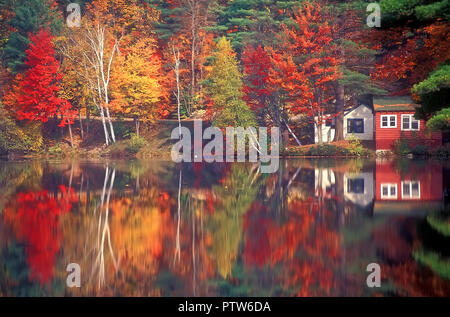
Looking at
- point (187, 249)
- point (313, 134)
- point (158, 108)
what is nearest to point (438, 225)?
point (187, 249)

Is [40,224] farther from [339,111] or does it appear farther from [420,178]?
[339,111]

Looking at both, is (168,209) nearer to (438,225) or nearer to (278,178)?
(438,225)

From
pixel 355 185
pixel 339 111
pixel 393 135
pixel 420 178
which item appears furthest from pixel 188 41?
pixel 355 185

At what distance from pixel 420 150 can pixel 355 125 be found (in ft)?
28.3

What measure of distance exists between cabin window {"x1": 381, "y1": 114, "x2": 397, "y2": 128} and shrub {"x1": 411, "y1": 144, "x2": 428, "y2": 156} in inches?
124

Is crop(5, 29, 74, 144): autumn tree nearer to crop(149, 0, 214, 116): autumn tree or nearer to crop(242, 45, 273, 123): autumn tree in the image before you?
crop(149, 0, 214, 116): autumn tree

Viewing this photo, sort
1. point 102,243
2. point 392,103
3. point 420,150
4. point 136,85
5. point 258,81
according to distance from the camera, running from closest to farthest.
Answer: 1. point 102,243
2. point 420,150
3. point 392,103
4. point 258,81
5. point 136,85

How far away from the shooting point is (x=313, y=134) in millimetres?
58500

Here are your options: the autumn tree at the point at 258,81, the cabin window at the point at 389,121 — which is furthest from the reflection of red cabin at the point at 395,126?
the autumn tree at the point at 258,81

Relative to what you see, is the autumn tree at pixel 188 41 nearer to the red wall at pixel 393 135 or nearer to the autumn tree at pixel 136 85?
the autumn tree at pixel 136 85

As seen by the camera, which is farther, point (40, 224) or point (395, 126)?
point (395, 126)

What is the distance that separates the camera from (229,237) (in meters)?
16.0

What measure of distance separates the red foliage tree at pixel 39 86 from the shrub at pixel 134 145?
615cm

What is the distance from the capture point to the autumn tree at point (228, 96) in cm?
5228
